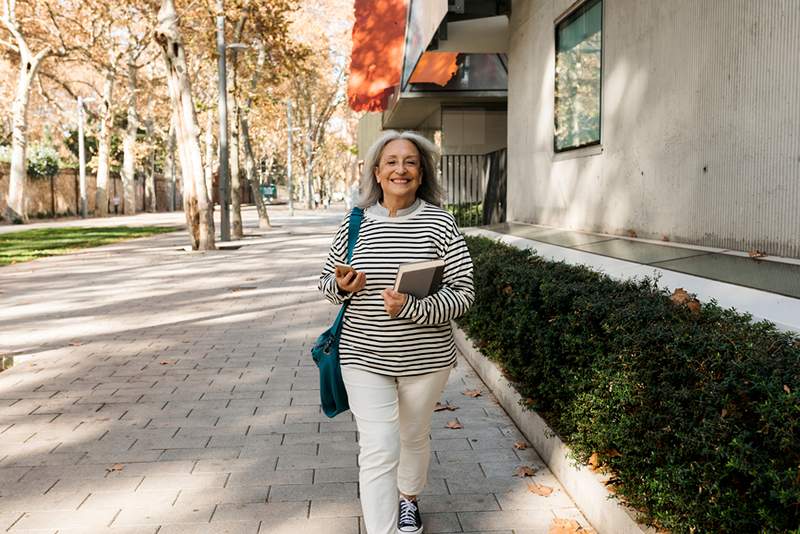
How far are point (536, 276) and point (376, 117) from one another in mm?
27396

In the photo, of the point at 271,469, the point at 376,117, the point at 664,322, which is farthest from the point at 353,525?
the point at 376,117

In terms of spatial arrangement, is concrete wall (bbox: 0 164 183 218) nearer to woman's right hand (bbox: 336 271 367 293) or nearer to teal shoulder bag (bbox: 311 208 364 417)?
teal shoulder bag (bbox: 311 208 364 417)

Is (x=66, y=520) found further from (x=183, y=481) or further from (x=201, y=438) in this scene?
(x=201, y=438)

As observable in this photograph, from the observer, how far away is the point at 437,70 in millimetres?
17922

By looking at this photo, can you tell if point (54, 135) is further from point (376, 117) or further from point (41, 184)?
point (376, 117)

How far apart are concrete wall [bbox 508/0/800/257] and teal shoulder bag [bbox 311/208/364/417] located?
125 inches

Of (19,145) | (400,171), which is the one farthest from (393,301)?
(19,145)

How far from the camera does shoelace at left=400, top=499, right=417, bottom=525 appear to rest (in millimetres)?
3686

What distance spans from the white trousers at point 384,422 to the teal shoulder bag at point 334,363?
0.22ft

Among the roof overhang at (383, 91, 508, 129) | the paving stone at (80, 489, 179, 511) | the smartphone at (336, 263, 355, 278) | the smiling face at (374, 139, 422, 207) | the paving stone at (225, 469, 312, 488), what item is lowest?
the paving stone at (225, 469, 312, 488)

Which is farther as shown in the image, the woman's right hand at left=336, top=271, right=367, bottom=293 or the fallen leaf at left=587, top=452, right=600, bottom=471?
Result: the fallen leaf at left=587, top=452, right=600, bottom=471

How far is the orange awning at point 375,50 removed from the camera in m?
18.5

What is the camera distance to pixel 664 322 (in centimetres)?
356

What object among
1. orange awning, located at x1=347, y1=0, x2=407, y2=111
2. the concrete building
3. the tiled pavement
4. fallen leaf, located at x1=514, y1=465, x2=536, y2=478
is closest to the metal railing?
orange awning, located at x1=347, y1=0, x2=407, y2=111
